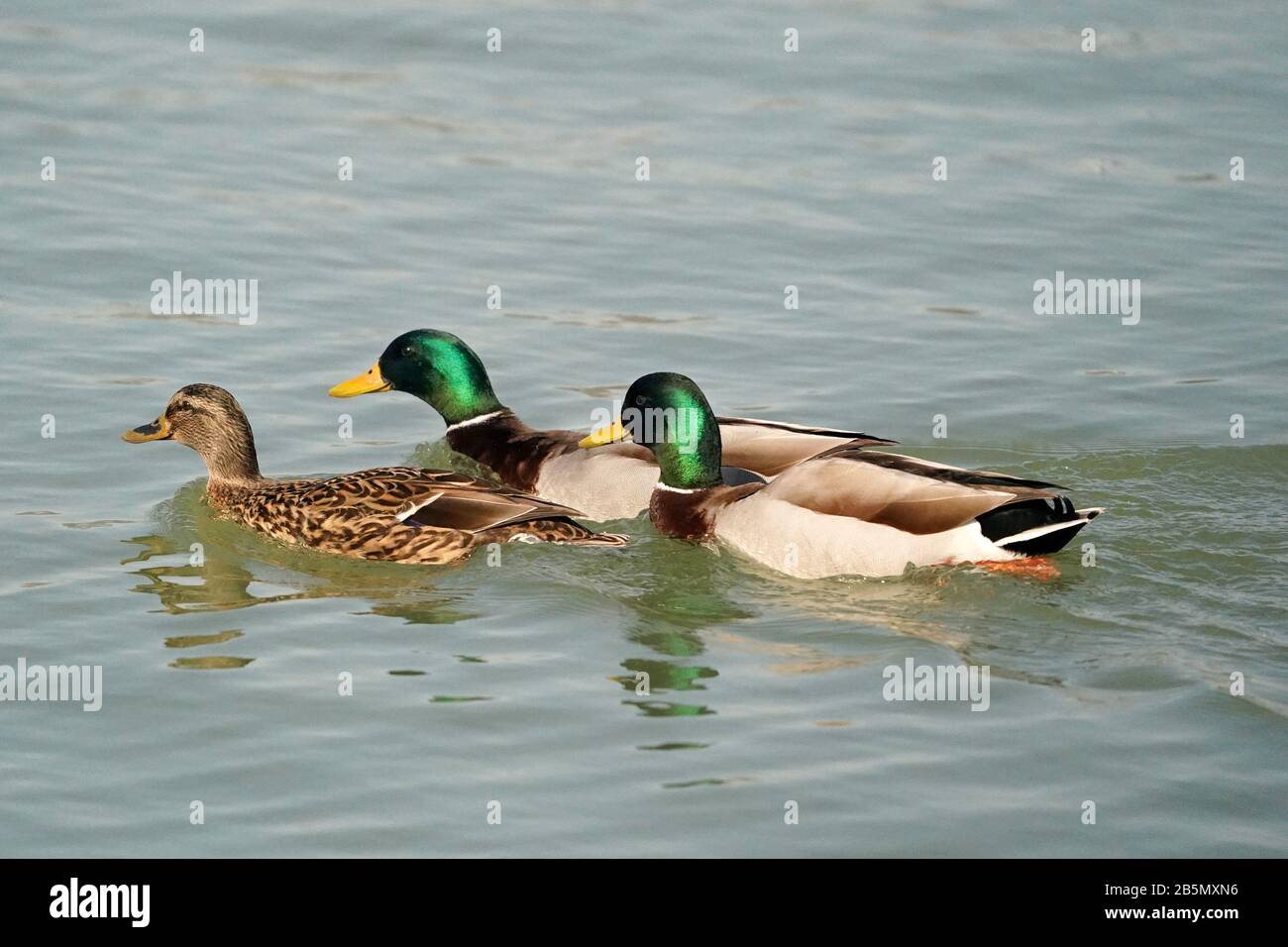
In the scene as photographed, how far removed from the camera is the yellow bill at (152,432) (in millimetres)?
10945

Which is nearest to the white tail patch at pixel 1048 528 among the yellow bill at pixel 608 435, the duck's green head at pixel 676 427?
the duck's green head at pixel 676 427

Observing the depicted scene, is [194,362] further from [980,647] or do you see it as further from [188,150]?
[980,647]

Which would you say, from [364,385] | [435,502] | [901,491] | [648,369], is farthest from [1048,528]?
[364,385]

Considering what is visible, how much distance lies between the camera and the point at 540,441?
11641 mm

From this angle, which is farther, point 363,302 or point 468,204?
point 468,204

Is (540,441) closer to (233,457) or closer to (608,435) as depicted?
(608,435)

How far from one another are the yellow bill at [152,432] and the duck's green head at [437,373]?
Answer: 1277 mm

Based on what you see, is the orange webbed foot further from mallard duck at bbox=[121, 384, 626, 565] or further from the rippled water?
mallard duck at bbox=[121, 384, 626, 565]

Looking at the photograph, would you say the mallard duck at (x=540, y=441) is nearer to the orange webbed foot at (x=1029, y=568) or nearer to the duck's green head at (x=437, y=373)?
the duck's green head at (x=437, y=373)

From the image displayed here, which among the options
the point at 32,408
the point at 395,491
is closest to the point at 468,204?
the point at 32,408

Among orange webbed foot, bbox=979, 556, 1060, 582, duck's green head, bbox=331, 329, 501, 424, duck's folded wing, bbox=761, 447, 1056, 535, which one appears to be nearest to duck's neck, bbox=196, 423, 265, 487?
duck's green head, bbox=331, 329, 501, 424

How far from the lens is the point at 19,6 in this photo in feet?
61.7

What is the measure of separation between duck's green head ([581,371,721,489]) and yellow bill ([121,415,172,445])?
259 centimetres

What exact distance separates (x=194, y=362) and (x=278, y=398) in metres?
0.80
